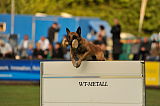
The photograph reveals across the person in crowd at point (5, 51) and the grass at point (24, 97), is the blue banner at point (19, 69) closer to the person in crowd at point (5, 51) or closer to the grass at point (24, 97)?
the grass at point (24, 97)

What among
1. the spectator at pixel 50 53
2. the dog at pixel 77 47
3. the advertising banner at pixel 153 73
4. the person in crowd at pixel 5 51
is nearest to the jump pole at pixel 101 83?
the dog at pixel 77 47

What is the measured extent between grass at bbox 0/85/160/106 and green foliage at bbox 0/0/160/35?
109 ft

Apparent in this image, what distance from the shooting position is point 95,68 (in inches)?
354

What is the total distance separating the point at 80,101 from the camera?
29.6ft

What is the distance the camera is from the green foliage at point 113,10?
171 feet

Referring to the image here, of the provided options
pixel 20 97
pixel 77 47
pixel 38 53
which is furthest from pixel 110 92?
pixel 38 53

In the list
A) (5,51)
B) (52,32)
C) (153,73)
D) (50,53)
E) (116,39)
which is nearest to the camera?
(153,73)

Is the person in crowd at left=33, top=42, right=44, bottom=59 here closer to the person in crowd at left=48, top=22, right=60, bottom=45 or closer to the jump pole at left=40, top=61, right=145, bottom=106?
the person in crowd at left=48, top=22, right=60, bottom=45

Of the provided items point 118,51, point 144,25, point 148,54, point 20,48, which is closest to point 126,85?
point 118,51

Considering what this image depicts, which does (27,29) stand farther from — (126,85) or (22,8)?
(126,85)

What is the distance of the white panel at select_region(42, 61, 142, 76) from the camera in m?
8.99

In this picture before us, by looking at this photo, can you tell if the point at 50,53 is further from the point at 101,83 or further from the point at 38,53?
the point at 101,83

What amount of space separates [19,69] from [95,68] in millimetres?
11711

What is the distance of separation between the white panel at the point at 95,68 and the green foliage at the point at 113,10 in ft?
138
